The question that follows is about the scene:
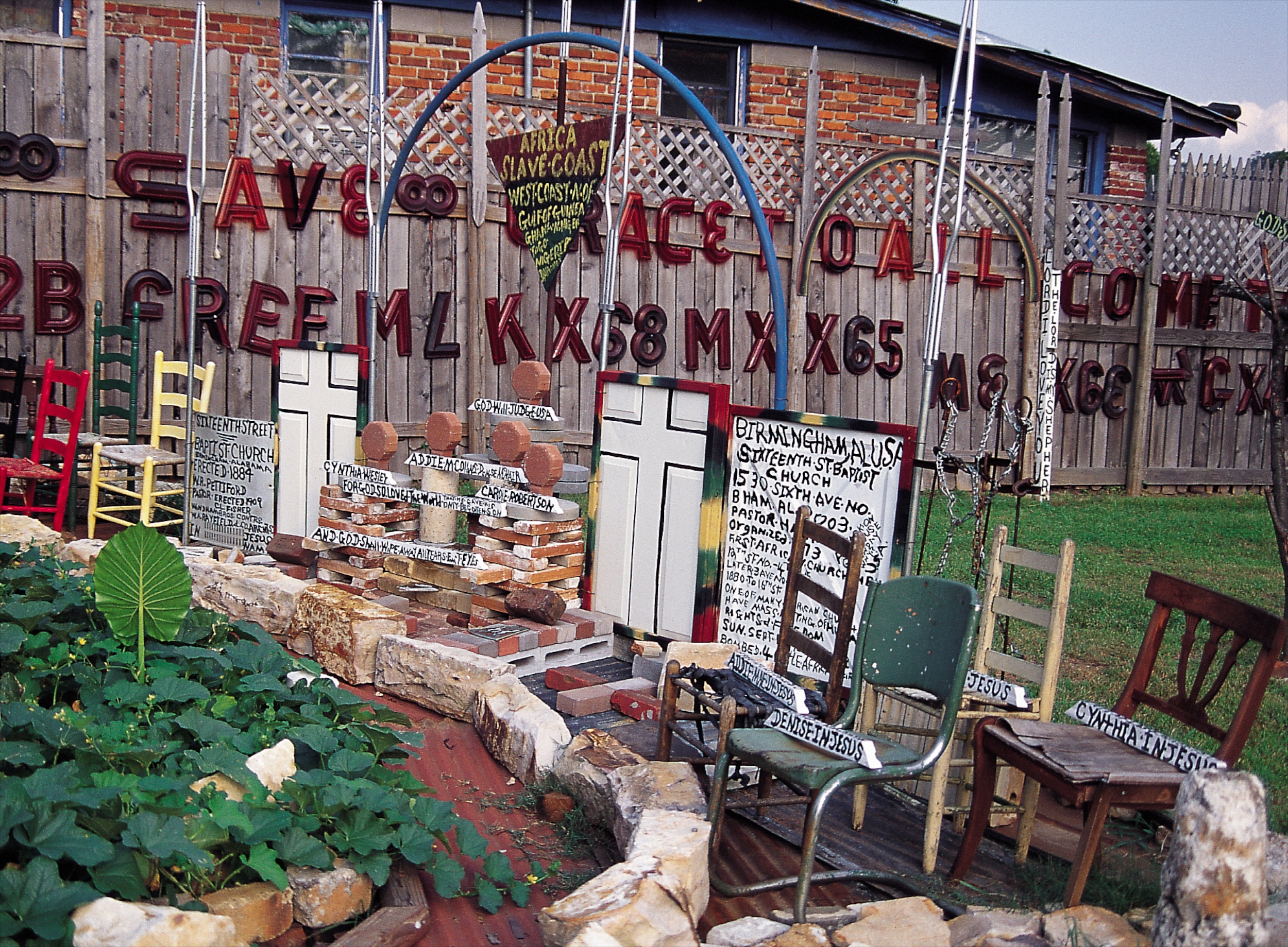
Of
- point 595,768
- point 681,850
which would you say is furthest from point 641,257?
point 681,850

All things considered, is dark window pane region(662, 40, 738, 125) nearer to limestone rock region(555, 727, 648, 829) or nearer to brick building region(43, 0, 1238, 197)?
brick building region(43, 0, 1238, 197)

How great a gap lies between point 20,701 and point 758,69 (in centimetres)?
1025

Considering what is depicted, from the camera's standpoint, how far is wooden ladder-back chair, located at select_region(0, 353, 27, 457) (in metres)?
7.48

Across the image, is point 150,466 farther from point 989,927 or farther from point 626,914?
point 989,927

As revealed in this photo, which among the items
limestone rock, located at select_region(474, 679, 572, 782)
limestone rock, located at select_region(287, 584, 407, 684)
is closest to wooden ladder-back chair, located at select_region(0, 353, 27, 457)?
limestone rock, located at select_region(287, 584, 407, 684)

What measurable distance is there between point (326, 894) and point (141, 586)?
5.08ft

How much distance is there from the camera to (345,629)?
544 centimetres

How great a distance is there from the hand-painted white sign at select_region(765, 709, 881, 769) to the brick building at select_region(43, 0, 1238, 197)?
8414 millimetres

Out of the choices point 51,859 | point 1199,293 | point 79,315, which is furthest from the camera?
point 1199,293

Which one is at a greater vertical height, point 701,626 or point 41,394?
point 41,394

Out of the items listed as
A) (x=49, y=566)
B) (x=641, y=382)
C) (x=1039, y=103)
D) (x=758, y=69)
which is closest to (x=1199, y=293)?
(x=1039, y=103)

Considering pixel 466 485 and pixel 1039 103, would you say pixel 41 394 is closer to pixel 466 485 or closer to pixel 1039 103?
pixel 466 485

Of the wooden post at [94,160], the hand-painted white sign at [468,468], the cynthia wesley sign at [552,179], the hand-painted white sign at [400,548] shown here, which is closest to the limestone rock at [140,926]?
the hand-painted white sign at [400,548]

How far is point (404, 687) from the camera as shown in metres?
5.21
